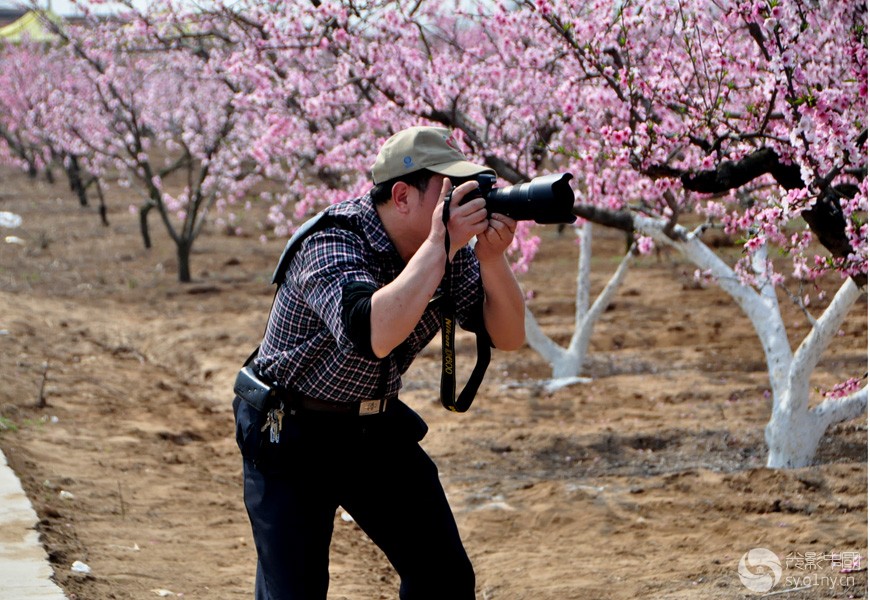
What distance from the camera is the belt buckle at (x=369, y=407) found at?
2.74 meters

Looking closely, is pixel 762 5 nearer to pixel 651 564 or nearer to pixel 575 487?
pixel 651 564

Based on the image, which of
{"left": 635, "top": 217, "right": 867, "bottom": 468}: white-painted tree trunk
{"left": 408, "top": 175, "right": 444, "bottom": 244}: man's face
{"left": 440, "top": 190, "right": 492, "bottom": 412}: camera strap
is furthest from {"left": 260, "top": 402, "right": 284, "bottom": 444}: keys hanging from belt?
{"left": 635, "top": 217, "right": 867, "bottom": 468}: white-painted tree trunk

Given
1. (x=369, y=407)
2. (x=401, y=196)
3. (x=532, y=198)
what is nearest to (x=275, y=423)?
(x=369, y=407)

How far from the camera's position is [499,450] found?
6.76 metres

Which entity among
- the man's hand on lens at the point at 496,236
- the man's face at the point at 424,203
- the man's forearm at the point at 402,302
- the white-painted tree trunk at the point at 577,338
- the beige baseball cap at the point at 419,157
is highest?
the beige baseball cap at the point at 419,157

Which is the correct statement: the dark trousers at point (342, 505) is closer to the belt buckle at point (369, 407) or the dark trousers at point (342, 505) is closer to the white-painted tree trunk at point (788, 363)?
the belt buckle at point (369, 407)

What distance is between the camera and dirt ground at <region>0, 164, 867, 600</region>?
441 cm

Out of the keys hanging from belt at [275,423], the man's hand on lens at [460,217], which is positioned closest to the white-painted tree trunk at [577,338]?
the keys hanging from belt at [275,423]

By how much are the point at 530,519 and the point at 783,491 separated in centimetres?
130

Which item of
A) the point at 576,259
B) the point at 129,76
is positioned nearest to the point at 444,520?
the point at 576,259

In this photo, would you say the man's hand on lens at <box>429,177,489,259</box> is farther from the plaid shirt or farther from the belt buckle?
the belt buckle

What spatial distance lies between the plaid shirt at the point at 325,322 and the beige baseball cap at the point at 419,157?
0.49ft

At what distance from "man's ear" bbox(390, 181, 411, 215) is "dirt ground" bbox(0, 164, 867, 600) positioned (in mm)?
1986

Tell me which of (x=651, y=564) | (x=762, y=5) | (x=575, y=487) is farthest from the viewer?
(x=575, y=487)
